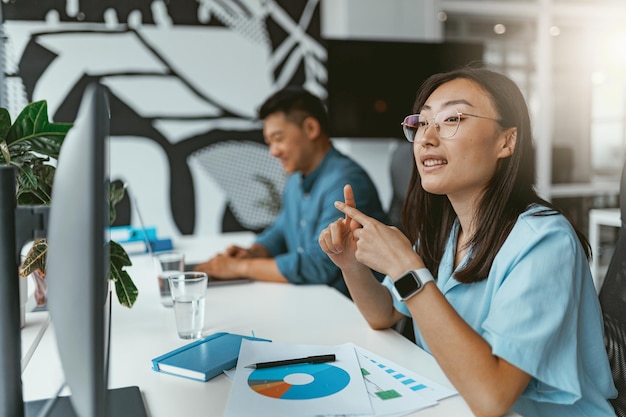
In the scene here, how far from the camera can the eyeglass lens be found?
115cm

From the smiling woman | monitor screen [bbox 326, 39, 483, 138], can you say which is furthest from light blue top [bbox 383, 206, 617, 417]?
monitor screen [bbox 326, 39, 483, 138]

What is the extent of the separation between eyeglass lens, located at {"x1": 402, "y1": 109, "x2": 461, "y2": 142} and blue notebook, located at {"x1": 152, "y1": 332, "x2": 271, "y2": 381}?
0.55m

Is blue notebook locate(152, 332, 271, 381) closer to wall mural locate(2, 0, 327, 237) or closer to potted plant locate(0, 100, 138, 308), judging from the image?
potted plant locate(0, 100, 138, 308)

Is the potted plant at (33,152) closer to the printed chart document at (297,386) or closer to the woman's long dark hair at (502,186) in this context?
the printed chart document at (297,386)

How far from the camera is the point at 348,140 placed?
431 centimetres

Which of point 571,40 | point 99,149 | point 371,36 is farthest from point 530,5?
point 99,149

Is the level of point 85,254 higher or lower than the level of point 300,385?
higher

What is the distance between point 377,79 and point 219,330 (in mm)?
3098

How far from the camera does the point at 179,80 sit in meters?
4.11

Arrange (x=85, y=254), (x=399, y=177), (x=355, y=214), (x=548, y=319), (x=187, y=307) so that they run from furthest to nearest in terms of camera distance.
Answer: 1. (x=399, y=177)
2. (x=187, y=307)
3. (x=355, y=214)
4. (x=548, y=319)
5. (x=85, y=254)

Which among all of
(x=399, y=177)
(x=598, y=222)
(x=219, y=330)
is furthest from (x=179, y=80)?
(x=219, y=330)

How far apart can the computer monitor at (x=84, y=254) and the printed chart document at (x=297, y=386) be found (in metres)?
0.35

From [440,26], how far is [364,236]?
12.8 ft

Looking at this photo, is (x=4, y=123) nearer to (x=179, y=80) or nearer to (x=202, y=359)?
(x=202, y=359)
